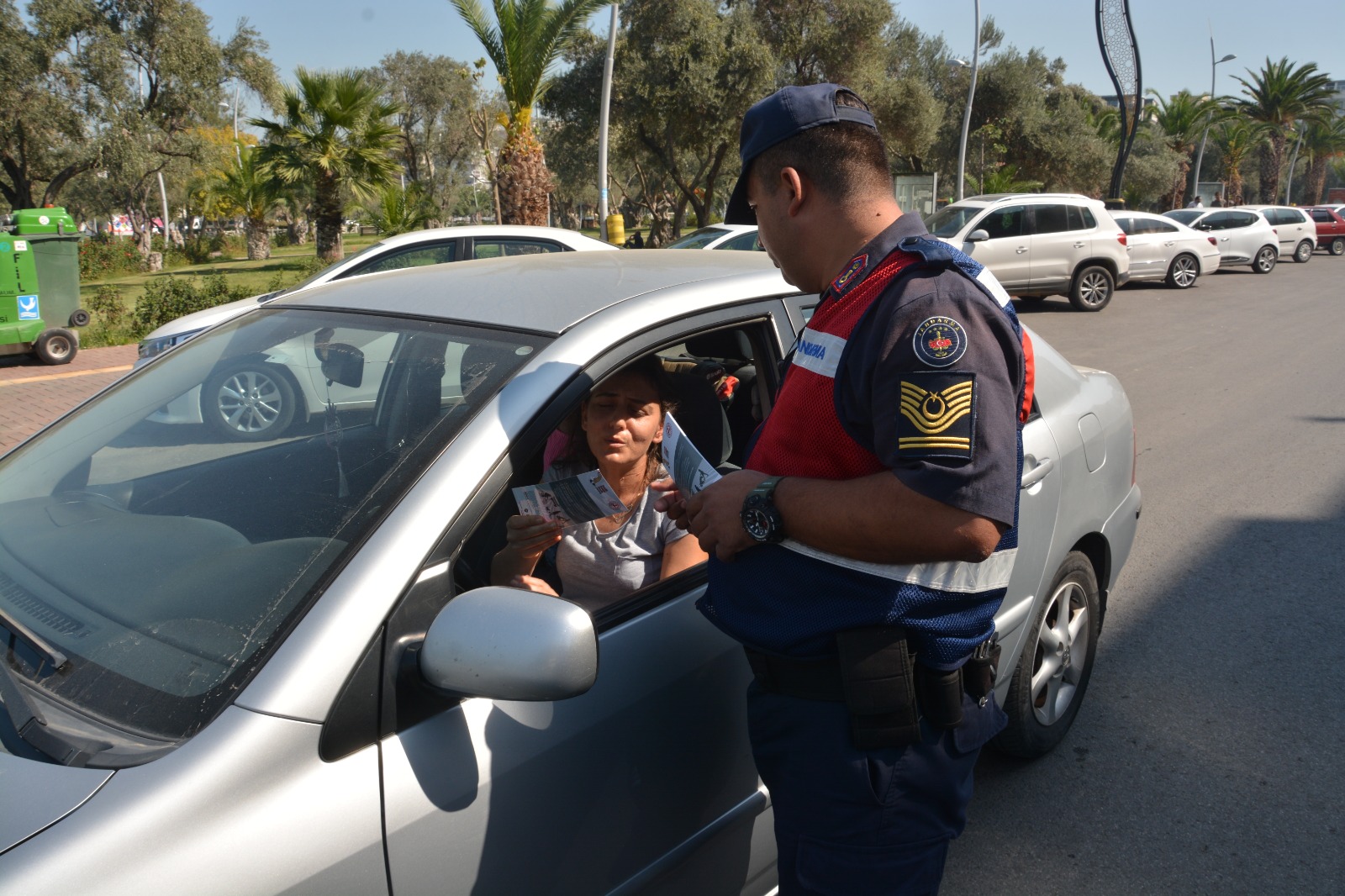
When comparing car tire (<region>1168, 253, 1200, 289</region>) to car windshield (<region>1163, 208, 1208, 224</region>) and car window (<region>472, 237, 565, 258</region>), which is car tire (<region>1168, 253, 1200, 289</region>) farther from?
car window (<region>472, 237, 565, 258</region>)

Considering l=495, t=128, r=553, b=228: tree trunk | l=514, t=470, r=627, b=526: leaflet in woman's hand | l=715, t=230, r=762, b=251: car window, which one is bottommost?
l=514, t=470, r=627, b=526: leaflet in woman's hand

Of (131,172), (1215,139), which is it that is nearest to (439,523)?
(131,172)

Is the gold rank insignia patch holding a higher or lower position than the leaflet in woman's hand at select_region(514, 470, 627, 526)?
higher

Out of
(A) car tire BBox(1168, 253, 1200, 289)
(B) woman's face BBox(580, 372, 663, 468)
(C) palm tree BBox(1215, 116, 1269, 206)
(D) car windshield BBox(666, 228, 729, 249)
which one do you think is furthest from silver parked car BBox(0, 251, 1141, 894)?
(C) palm tree BBox(1215, 116, 1269, 206)

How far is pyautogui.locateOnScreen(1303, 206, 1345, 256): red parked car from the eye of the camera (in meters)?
30.2

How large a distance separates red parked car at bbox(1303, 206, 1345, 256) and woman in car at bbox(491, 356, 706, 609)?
34.6m

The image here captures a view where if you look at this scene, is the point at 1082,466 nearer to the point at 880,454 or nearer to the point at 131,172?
the point at 880,454

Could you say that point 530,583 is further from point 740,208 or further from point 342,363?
point 740,208

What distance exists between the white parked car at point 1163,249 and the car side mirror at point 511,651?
20.0 metres

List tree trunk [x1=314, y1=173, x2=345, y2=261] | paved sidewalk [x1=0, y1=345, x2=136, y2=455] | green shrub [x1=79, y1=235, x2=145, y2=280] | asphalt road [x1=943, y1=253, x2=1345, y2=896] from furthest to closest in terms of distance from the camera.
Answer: green shrub [x1=79, y1=235, x2=145, y2=280], tree trunk [x1=314, y1=173, x2=345, y2=261], paved sidewalk [x1=0, y1=345, x2=136, y2=455], asphalt road [x1=943, y1=253, x2=1345, y2=896]

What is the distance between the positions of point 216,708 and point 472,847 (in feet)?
1.43

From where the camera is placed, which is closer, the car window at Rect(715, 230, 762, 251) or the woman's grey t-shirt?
the woman's grey t-shirt

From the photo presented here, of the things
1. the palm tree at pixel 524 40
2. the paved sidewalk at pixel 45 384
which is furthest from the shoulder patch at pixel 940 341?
the palm tree at pixel 524 40

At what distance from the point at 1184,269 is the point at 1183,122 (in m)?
31.1
